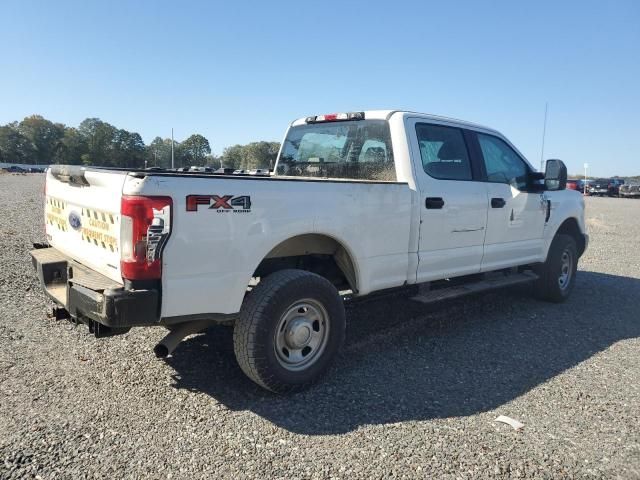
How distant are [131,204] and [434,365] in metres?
2.74

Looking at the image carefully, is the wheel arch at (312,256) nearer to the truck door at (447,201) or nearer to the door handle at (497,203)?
the truck door at (447,201)

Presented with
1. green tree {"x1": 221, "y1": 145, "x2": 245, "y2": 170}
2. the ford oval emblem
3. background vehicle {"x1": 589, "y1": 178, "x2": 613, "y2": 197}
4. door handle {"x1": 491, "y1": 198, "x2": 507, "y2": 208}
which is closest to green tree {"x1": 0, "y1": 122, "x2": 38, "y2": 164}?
background vehicle {"x1": 589, "y1": 178, "x2": 613, "y2": 197}

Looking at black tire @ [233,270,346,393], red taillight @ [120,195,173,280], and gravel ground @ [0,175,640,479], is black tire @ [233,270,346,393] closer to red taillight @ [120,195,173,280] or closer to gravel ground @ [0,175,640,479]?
gravel ground @ [0,175,640,479]

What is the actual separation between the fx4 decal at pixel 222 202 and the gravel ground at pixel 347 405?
133 centimetres

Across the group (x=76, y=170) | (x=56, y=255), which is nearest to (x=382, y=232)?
(x=76, y=170)

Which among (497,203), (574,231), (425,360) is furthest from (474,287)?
(574,231)

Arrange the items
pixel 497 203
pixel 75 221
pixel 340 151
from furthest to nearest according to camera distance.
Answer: pixel 497 203 < pixel 340 151 < pixel 75 221

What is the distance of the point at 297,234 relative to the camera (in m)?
3.52

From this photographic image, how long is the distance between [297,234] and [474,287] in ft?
8.04

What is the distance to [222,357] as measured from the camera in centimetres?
422

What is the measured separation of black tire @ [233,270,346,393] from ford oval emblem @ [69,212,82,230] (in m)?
1.34

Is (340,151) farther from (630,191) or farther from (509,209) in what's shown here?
(630,191)

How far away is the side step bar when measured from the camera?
4.70m

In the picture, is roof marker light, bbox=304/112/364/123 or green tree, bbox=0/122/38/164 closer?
roof marker light, bbox=304/112/364/123
